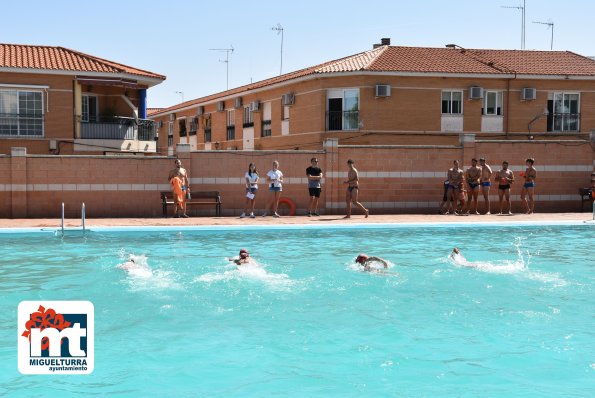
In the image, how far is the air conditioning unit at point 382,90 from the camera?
3184 centimetres

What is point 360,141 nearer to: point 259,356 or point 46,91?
point 46,91

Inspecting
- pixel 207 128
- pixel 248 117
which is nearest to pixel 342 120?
pixel 248 117

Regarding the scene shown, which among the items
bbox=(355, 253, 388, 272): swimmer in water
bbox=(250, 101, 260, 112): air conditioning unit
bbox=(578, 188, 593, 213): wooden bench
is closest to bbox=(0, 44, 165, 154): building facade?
bbox=(250, 101, 260, 112): air conditioning unit

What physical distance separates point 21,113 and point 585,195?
22413 millimetres

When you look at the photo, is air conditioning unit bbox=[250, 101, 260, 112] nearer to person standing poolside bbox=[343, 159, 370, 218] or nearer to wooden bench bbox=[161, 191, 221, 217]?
wooden bench bbox=[161, 191, 221, 217]

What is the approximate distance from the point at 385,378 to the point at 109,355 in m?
3.09

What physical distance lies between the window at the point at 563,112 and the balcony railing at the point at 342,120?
9628mm

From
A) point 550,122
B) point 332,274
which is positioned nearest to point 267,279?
point 332,274

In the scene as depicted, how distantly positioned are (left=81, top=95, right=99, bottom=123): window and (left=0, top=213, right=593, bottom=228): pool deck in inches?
478

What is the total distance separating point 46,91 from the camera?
97.8ft

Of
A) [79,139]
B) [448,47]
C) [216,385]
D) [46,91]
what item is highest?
[448,47]

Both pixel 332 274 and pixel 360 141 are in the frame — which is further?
pixel 360 141

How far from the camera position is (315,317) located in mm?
9750

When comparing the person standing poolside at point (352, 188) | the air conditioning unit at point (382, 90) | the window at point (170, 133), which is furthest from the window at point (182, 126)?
the person standing poolside at point (352, 188)
